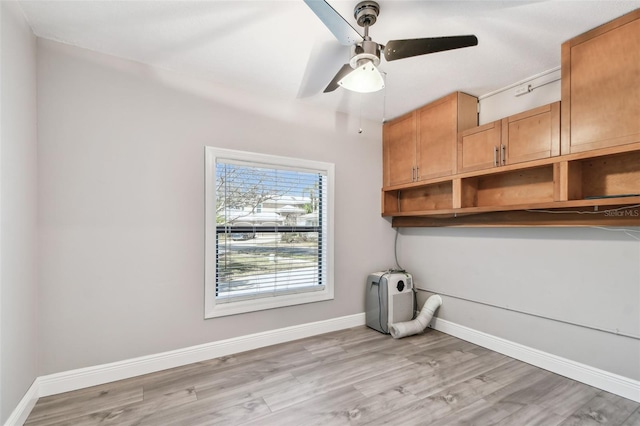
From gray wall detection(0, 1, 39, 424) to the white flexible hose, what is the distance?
2970mm

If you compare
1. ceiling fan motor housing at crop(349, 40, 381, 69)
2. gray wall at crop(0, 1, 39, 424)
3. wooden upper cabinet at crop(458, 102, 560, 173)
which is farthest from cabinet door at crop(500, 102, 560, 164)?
gray wall at crop(0, 1, 39, 424)

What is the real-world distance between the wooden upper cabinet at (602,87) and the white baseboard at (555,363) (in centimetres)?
167

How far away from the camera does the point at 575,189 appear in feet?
7.35

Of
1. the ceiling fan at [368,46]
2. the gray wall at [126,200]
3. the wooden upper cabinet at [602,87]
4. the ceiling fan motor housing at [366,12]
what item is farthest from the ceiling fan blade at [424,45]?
the gray wall at [126,200]

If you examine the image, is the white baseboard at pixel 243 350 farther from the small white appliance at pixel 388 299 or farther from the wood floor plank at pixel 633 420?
the small white appliance at pixel 388 299

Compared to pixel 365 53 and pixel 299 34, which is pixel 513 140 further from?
pixel 299 34

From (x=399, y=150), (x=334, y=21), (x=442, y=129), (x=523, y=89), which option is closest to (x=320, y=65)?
(x=334, y=21)

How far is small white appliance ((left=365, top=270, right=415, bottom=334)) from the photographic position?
327 centimetres

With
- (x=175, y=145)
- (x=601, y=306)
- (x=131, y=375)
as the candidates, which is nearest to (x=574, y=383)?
(x=601, y=306)

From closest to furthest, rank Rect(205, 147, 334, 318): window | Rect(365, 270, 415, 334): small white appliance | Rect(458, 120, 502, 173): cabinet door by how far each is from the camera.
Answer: Rect(458, 120, 502, 173): cabinet door → Rect(205, 147, 334, 318): window → Rect(365, 270, 415, 334): small white appliance

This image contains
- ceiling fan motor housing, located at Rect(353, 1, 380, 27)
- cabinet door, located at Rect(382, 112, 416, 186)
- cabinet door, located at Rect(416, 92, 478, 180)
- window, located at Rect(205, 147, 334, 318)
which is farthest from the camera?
cabinet door, located at Rect(382, 112, 416, 186)

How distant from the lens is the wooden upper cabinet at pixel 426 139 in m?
2.96

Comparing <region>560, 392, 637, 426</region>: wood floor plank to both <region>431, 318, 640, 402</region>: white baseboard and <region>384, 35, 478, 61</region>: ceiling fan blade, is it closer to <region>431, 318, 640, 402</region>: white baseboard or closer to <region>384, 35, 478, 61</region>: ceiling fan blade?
<region>431, 318, 640, 402</region>: white baseboard

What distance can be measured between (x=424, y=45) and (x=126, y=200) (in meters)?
2.43
